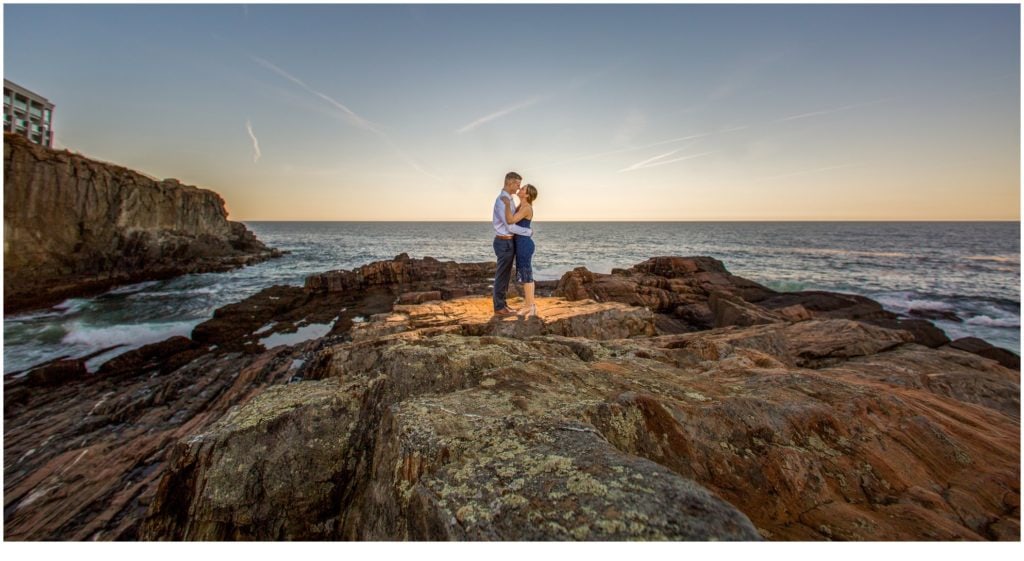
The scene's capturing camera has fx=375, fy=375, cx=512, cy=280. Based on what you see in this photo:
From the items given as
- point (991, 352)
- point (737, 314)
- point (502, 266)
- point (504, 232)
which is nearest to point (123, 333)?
point (502, 266)

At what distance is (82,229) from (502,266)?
3852cm

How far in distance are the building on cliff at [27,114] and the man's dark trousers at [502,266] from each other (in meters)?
57.2

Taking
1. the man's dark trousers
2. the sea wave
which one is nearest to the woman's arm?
the man's dark trousers

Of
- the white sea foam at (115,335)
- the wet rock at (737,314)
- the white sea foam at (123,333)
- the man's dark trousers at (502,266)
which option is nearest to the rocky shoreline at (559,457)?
the man's dark trousers at (502,266)

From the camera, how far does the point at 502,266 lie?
7.32m

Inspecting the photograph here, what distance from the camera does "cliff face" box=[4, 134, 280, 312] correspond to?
2397cm

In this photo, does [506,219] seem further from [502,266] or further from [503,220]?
[502,266]

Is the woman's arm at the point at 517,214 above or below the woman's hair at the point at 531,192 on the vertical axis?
below

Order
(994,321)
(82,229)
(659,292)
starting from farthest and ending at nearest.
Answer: (82,229) → (994,321) → (659,292)

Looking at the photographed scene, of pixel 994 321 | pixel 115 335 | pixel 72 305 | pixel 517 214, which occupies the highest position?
pixel 517 214

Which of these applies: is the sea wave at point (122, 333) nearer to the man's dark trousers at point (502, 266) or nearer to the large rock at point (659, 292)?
the man's dark trousers at point (502, 266)

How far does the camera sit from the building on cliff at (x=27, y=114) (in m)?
37.8

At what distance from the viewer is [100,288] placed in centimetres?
2495

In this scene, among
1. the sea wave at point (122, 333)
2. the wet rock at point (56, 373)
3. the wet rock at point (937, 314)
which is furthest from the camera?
the wet rock at point (937, 314)
